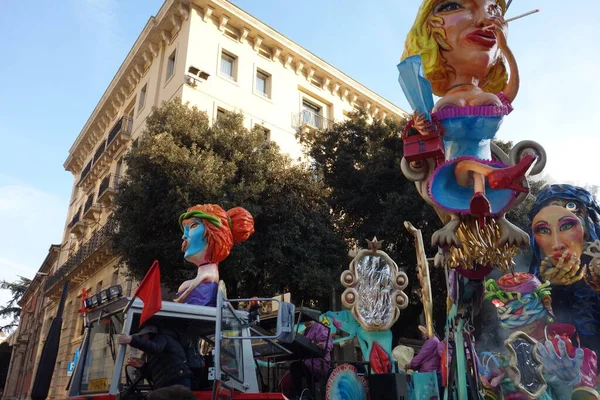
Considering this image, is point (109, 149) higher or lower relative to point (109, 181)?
higher

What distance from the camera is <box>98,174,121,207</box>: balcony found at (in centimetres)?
2037

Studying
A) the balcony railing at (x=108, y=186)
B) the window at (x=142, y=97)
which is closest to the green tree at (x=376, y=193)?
the balcony railing at (x=108, y=186)

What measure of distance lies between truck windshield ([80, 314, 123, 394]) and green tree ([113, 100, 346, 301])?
291 inches

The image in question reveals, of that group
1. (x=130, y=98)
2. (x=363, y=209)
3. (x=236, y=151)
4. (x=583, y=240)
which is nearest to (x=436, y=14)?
(x=583, y=240)

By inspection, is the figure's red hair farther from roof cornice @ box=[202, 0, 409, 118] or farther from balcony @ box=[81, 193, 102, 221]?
balcony @ box=[81, 193, 102, 221]

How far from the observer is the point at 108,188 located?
66.8ft

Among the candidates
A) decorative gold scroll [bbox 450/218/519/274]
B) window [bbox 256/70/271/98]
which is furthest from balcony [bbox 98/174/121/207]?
decorative gold scroll [bbox 450/218/519/274]

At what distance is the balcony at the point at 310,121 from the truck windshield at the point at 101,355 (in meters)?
16.9

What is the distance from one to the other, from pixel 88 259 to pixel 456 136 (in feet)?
64.2

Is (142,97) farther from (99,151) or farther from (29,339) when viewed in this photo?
(29,339)

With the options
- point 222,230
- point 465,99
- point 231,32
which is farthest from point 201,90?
point 465,99

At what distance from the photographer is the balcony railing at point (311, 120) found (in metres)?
22.0

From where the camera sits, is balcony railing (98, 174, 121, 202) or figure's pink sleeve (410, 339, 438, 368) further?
balcony railing (98, 174, 121, 202)

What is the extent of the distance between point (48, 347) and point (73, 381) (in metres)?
0.41
